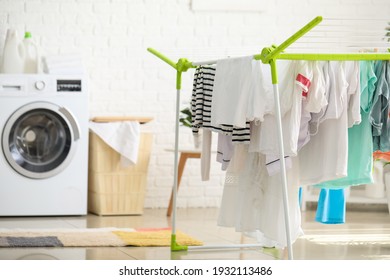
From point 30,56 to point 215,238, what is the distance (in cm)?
194

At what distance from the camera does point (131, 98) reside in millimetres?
5512

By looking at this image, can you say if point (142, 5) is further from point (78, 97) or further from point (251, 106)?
point (251, 106)

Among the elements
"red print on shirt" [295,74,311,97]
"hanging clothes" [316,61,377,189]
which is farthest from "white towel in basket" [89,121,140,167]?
"red print on shirt" [295,74,311,97]

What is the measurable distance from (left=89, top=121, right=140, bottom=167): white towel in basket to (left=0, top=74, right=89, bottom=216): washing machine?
0.12 m

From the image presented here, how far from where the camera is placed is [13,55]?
502 centimetres

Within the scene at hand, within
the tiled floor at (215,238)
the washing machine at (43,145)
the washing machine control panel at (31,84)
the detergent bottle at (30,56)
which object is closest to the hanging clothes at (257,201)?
the tiled floor at (215,238)

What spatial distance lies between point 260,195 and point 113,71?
255 centimetres

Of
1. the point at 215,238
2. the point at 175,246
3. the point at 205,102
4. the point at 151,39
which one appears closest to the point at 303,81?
the point at 205,102

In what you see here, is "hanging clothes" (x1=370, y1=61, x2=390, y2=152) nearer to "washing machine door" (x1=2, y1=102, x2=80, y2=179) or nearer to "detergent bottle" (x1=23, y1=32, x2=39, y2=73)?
"washing machine door" (x1=2, y1=102, x2=80, y2=179)

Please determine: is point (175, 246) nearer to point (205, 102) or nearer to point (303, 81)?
point (205, 102)

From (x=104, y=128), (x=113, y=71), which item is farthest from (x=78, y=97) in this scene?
(x=113, y=71)

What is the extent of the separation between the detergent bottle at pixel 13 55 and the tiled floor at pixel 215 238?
0.97 meters

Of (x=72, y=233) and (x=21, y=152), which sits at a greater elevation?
(x=21, y=152)

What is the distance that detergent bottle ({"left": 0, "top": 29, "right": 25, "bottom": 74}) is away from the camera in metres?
5.00
